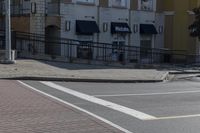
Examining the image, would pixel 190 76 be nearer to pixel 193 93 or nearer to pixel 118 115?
pixel 193 93

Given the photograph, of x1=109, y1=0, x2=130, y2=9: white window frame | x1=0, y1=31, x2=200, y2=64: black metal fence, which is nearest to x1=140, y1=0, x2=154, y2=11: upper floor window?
x1=109, y1=0, x2=130, y2=9: white window frame

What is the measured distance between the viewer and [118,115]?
11297 millimetres

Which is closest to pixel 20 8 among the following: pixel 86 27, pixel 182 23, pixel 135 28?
pixel 86 27

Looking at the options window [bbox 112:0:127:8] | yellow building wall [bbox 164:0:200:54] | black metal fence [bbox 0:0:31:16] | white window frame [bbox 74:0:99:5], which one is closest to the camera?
white window frame [bbox 74:0:99:5]

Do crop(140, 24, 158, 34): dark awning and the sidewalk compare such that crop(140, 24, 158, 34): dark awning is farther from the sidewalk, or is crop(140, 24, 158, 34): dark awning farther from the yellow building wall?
the sidewalk

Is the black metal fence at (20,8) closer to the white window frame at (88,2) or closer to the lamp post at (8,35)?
the white window frame at (88,2)

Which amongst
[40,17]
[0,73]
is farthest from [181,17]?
[0,73]

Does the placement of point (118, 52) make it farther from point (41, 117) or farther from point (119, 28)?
point (41, 117)

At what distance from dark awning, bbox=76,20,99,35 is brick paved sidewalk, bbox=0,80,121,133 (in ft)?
62.6

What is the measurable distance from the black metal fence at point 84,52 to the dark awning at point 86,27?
2.35ft

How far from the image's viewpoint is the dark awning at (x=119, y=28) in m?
35.4

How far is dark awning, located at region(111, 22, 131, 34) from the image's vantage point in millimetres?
35406

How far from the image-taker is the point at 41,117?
34.8 feet

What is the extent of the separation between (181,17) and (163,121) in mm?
29533
